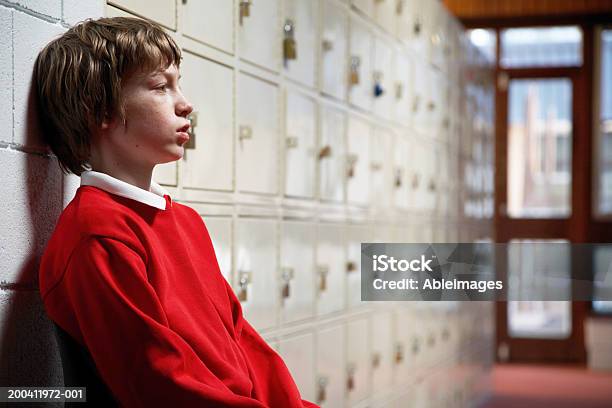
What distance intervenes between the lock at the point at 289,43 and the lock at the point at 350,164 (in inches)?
27.9

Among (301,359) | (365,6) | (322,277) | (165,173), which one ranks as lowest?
(301,359)

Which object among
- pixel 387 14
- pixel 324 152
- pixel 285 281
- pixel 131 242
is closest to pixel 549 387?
pixel 387 14

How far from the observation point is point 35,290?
61.1 inches

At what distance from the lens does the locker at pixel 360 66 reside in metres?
3.42

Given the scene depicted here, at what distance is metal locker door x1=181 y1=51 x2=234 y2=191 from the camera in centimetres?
210

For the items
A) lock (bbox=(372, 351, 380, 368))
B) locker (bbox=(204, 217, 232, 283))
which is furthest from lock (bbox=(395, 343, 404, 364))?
locker (bbox=(204, 217, 232, 283))

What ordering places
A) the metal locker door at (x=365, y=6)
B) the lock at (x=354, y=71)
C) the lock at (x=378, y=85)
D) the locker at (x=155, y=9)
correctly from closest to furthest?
the locker at (x=155, y=9) < the lock at (x=354, y=71) < the metal locker door at (x=365, y=6) < the lock at (x=378, y=85)

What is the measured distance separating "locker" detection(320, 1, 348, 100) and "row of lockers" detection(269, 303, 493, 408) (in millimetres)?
810

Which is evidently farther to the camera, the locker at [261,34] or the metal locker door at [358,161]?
the metal locker door at [358,161]

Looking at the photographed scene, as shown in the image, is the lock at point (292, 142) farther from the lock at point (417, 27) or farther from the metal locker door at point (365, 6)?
the lock at point (417, 27)

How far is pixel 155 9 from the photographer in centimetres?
194

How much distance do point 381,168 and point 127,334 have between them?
8.84 feet

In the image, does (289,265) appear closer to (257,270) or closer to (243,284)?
(257,270)

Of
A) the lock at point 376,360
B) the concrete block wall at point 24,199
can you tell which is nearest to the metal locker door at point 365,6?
the lock at point 376,360
